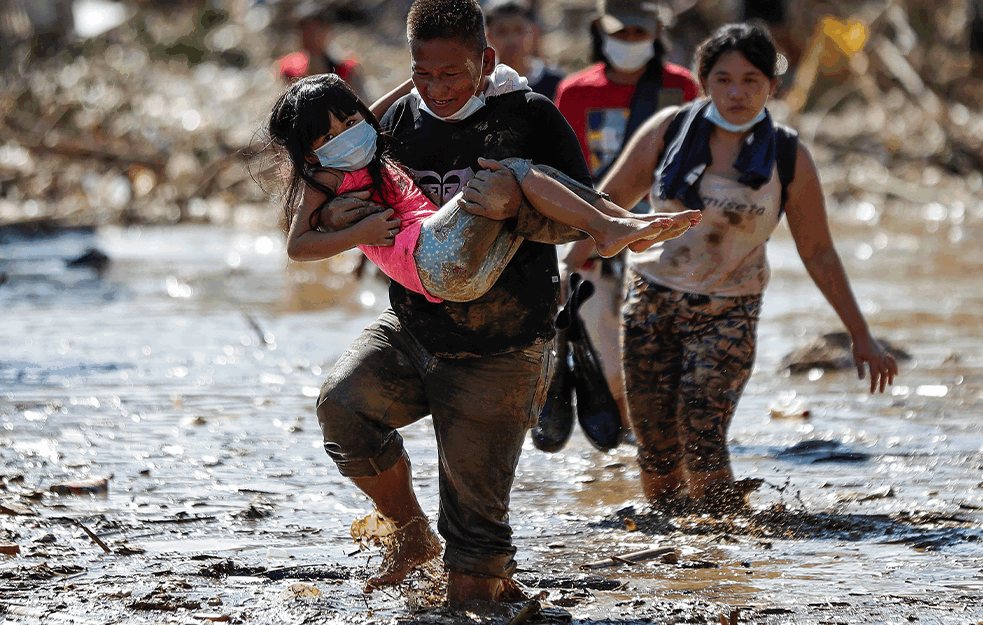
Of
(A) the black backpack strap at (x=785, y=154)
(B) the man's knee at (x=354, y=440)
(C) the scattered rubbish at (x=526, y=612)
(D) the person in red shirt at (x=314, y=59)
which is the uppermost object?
(D) the person in red shirt at (x=314, y=59)

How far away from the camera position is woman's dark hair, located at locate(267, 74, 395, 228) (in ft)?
10.5

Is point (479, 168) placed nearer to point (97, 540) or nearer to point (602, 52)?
point (97, 540)

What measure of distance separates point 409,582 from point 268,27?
2024 centimetres

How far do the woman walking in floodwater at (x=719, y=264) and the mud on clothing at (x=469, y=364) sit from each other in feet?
3.95

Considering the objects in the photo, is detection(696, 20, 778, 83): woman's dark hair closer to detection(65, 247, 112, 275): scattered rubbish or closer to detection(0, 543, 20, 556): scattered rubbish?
detection(0, 543, 20, 556): scattered rubbish

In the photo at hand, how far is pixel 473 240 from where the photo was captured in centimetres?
311

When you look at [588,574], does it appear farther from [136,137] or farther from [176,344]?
[136,137]

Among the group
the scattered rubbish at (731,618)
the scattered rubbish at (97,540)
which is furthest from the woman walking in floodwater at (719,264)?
the scattered rubbish at (97,540)

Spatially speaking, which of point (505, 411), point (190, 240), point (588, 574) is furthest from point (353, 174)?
point (190, 240)

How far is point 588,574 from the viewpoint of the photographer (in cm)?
388

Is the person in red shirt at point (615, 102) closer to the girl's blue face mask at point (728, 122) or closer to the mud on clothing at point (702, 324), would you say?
the mud on clothing at point (702, 324)

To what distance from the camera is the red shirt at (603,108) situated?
6.04m

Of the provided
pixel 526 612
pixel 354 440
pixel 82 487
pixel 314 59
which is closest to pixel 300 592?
pixel 354 440

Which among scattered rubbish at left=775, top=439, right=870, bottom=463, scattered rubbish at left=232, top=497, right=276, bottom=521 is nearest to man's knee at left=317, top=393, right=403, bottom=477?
scattered rubbish at left=232, top=497, right=276, bottom=521
